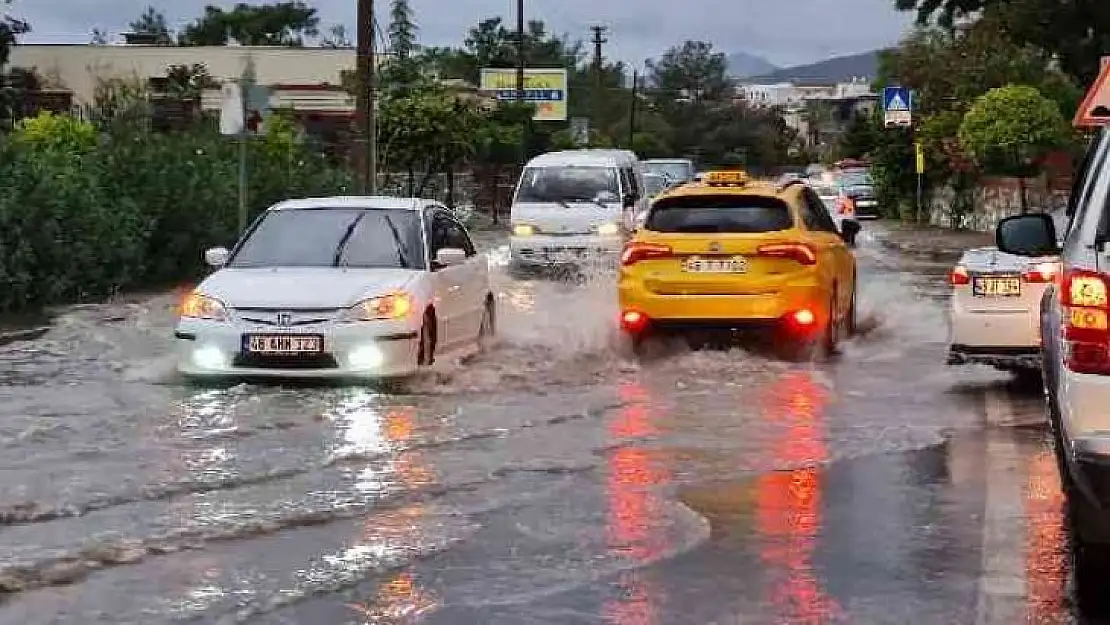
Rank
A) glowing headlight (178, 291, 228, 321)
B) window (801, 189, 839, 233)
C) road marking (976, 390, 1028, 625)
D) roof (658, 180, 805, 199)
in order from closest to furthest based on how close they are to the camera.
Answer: road marking (976, 390, 1028, 625)
glowing headlight (178, 291, 228, 321)
roof (658, 180, 805, 199)
window (801, 189, 839, 233)

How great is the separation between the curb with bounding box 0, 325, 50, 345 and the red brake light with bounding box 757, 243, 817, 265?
679cm

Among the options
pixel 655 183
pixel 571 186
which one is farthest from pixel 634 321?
pixel 655 183

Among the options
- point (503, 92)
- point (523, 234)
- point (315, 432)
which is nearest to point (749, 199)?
point (315, 432)

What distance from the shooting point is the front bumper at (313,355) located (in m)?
12.5

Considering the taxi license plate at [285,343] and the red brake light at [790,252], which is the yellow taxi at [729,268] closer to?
the red brake light at [790,252]

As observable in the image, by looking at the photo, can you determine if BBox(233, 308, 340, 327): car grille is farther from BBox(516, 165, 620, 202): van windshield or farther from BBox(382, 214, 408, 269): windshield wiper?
BBox(516, 165, 620, 202): van windshield

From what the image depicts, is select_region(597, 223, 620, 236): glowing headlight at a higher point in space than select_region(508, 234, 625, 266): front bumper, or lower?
higher

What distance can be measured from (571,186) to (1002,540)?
20.2 meters

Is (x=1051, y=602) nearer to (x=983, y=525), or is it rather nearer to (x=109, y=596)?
(x=983, y=525)

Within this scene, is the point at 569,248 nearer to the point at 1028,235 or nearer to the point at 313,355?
the point at 313,355

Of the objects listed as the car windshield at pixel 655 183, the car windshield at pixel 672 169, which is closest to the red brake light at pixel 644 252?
the car windshield at pixel 655 183

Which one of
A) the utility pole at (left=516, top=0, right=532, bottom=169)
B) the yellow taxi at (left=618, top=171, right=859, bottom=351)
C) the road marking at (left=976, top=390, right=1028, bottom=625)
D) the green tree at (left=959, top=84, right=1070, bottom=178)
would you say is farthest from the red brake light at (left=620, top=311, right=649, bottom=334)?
the utility pole at (left=516, top=0, right=532, bottom=169)

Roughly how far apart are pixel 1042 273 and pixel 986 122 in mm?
26507

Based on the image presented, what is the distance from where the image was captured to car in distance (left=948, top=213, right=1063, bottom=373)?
12.2 m
